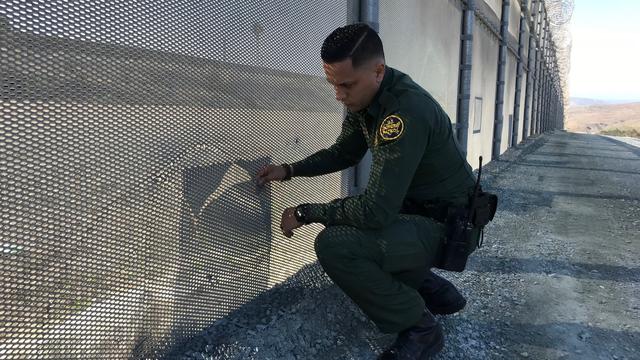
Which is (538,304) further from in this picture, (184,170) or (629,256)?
(184,170)

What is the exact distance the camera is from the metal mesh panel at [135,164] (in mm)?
1147

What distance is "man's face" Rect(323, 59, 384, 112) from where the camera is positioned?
175 cm

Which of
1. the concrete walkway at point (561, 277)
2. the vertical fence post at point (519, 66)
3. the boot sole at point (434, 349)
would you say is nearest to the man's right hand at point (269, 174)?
the boot sole at point (434, 349)

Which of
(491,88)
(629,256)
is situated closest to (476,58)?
(491,88)

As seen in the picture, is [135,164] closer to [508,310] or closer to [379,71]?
[379,71]

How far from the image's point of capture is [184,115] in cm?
158

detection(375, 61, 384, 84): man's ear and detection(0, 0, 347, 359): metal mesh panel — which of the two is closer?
detection(0, 0, 347, 359): metal mesh panel

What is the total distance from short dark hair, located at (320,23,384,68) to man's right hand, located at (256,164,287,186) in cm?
54

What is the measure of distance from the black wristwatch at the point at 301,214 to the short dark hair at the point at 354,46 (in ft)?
1.92

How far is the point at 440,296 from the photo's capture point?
222 centimetres

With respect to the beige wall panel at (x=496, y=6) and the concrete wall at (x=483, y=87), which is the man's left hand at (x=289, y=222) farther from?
the beige wall panel at (x=496, y=6)

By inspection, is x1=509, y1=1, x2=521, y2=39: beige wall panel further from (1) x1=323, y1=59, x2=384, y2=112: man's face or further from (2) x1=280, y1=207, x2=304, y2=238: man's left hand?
(2) x1=280, y1=207, x2=304, y2=238: man's left hand

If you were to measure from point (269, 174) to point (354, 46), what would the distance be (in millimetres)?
660

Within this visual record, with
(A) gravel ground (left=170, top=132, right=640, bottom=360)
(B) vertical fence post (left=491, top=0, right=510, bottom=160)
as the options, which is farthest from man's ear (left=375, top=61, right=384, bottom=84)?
(B) vertical fence post (left=491, top=0, right=510, bottom=160)
